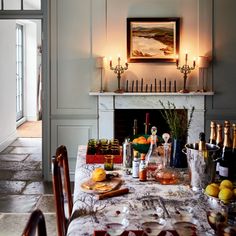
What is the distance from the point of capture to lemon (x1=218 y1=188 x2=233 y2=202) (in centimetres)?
194

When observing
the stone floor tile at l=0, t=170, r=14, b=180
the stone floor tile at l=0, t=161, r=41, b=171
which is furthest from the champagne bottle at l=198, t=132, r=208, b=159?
the stone floor tile at l=0, t=161, r=41, b=171

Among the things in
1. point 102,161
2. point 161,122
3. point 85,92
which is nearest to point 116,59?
point 85,92

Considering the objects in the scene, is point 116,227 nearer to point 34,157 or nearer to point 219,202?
point 219,202

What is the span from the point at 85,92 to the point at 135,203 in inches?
152

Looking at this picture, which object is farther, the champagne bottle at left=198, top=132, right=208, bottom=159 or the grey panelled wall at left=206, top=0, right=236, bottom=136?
the grey panelled wall at left=206, top=0, right=236, bottom=136

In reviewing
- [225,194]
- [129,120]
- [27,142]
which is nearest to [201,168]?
[225,194]

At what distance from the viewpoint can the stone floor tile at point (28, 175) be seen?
602cm

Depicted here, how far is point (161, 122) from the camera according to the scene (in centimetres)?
614

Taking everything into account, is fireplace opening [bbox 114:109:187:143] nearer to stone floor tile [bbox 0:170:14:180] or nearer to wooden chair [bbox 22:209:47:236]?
stone floor tile [bbox 0:170:14:180]

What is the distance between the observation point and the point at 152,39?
5785 millimetres

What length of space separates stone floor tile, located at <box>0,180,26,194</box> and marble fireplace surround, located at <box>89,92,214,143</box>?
114 centimetres

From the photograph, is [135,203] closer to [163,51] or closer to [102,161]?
[102,161]

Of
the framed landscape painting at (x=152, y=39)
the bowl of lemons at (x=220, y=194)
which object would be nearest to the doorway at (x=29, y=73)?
the framed landscape painting at (x=152, y=39)

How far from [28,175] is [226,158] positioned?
397 cm
